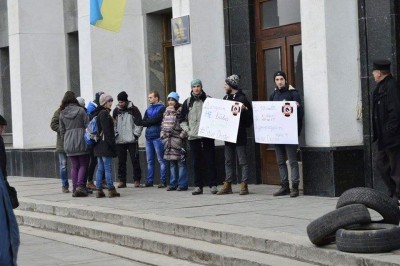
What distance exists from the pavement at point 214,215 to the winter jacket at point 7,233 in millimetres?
3892

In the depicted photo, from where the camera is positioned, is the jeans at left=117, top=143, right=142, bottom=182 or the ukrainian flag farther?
the jeans at left=117, top=143, right=142, bottom=182

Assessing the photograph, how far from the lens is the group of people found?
1568cm

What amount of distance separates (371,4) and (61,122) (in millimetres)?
Answer: 5933

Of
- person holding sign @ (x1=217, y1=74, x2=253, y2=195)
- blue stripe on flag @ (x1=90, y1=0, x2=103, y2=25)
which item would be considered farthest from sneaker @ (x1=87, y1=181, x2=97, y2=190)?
person holding sign @ (x1=217, y1=74, x2=253, y2=195)

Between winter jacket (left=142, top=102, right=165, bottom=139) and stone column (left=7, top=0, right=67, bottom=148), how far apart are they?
277 inches

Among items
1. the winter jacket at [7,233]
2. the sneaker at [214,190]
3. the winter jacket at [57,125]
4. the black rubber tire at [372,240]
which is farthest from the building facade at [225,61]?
the winter jacket at [7,233]

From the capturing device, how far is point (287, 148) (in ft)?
49.1

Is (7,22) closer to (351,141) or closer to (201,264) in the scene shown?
(351,141)

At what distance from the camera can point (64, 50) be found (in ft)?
80.2

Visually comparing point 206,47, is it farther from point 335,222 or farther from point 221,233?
point 335,222

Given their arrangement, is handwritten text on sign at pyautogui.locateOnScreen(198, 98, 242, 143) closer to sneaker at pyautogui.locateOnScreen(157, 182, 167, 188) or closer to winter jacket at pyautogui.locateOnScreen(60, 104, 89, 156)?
sneaker at pyautogui.locateOnScreen(157, 182, 167, 188)

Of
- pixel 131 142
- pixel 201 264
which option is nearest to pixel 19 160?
pixel 131 142

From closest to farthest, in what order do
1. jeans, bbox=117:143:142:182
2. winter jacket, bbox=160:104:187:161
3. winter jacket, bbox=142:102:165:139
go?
winter jacket, bbox=160:104:187:161
winter jacket, bbox=142:102:165:139
jeans, bbox=117:143:142:182

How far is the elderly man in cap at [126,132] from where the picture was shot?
1805cm
